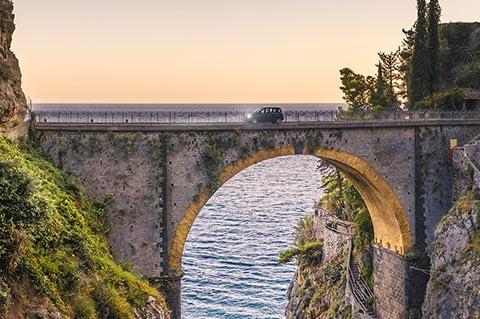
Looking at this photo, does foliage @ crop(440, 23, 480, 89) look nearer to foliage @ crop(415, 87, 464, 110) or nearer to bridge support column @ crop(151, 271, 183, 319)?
foliage @ crop(415, 87, 464, 110)

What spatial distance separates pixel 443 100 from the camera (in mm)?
50156

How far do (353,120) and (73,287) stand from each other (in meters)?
→ 22.3

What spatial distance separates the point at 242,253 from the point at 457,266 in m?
37.1

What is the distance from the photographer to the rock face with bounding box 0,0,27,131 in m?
29.6

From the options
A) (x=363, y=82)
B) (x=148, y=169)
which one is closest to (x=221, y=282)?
(x=363, y=82)

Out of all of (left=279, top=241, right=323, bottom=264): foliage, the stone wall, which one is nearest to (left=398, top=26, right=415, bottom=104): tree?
(left=279, top=241, right=323, bottom=264): foliage

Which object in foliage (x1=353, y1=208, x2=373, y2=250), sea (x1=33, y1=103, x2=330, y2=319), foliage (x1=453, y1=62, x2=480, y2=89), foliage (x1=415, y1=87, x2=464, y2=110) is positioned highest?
foliage (x1=453, y1=62, x2=480, y2=89)

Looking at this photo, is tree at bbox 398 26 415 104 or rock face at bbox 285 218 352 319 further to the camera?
tree at bbox 398 26 415 104

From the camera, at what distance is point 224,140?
37719 millimetres

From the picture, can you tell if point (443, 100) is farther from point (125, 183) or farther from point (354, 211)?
point (125, 183)

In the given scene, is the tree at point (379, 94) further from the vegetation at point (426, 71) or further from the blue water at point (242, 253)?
the blue water at point (242, 253)

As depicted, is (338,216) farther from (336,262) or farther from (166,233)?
(166,233)

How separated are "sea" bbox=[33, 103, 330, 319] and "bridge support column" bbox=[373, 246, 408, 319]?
11764mm

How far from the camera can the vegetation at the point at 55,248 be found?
71.1 ft
